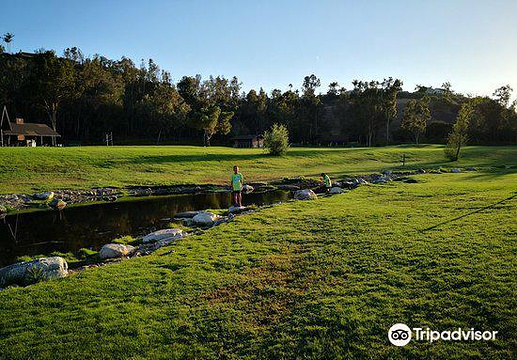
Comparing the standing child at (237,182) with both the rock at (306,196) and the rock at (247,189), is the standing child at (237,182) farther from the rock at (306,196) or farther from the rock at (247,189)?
the rock at (247,189)

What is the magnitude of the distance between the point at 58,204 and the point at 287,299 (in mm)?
23533

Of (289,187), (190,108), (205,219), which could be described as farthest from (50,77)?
(205,219)

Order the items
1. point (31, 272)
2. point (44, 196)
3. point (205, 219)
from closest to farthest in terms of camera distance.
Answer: point (31, 272) → point (205, 219) → point (44, 196)

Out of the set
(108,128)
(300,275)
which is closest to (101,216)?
(300,275)

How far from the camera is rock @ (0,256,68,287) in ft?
35.3

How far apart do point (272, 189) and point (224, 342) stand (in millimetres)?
28208

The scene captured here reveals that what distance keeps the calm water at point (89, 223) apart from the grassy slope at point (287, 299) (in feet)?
21.3

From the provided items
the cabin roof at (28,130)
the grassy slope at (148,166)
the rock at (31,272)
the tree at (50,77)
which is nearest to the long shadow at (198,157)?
the grassy slope at (148,166)

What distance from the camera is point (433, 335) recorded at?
672 cm

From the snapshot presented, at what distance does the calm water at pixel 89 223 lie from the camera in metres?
A: 16.3

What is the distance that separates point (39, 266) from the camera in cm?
1112

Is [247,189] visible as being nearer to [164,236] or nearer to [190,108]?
[164,236]

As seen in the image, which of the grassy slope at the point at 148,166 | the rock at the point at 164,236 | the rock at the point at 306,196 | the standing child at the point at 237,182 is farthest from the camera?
the grassy slope at the point at 148,166

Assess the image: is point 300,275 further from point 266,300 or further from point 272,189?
point 272,189
